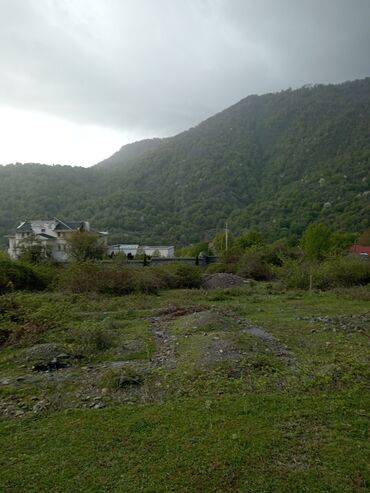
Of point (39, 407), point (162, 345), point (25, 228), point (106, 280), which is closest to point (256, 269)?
point (106, 280)

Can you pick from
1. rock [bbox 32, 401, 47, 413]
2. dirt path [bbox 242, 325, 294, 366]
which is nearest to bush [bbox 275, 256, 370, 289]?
dirt path [bbox 242, 325, 294, 366]

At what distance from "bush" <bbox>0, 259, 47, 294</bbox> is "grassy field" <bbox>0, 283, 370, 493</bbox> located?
751 centimetres

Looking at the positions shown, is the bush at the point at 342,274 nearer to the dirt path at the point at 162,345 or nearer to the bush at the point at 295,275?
the bush at the point at 295,275

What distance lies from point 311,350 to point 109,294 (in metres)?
13.0

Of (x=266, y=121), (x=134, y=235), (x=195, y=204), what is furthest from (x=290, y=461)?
(x=266, y=121)

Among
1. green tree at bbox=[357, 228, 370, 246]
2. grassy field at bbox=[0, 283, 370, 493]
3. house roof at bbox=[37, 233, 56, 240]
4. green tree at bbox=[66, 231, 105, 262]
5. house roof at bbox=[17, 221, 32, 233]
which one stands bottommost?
grassy field at bbox=[0, 283, 370, 493]

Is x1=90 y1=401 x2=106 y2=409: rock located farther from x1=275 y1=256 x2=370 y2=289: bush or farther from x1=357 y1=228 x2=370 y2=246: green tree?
x1=357 y1=228 x2=370 y2=246: green tree

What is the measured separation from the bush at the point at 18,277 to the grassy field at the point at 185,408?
7512mm

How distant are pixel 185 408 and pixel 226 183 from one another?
242 feet

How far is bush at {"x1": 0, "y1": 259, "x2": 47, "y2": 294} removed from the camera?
17953 mm

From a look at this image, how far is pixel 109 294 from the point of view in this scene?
1945 cm

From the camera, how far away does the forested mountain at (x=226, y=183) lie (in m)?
63.0

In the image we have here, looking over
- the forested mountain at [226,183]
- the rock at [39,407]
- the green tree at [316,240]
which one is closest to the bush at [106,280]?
the rock at [39,407]

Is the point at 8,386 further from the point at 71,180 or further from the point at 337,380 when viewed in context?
the point at 71,180
